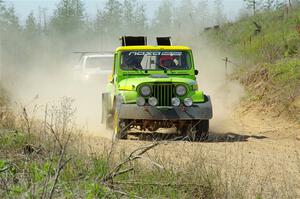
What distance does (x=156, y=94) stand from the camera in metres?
12.0

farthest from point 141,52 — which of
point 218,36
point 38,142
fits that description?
point 218,36

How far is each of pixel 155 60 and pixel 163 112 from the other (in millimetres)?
1642

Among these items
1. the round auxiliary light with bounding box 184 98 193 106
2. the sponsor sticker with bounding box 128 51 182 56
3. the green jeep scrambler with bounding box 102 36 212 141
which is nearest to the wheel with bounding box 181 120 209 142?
the green jeep scrambler with bounding box 102 36 212 141

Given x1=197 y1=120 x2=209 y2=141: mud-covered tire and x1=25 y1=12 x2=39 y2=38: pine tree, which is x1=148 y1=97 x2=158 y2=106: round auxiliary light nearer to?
x1=197 y1=120 x2=209 y2=141: mud-covered tire

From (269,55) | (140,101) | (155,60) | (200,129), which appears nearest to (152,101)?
(140,101)

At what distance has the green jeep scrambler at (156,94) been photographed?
1178 centimetres

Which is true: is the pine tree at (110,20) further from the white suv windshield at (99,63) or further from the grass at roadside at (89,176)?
the grass at roadside at (89,176)

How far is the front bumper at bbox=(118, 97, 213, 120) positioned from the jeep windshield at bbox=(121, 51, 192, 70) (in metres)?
1.45

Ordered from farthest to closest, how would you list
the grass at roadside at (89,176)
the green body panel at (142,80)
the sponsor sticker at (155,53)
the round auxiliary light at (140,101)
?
1. the sponsor sticker at (155,53)
2. the green body panel at (142,80)
3. the round auxiliary light at (140,101)
4. the grass at roadside at (89,176)

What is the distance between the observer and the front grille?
1202 centimetres

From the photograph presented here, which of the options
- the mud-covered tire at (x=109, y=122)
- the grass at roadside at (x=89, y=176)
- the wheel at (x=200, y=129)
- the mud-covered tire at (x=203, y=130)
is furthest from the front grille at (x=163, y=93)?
the grass at roadside at (x=89, y=176)

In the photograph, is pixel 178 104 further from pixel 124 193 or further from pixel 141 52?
pixel 124 193

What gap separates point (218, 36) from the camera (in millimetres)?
30828

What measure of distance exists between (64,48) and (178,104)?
32390 millimetres
